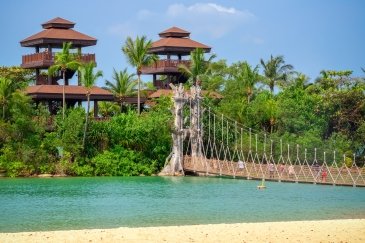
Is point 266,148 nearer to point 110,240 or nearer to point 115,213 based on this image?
point 115,213

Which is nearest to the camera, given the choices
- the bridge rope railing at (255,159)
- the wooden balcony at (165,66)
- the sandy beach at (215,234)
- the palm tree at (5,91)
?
the sandy beach at (215,234)

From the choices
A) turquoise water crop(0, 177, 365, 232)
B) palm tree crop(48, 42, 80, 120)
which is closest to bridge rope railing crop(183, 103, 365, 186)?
turquoise water crop(0, 177, 365, 232)

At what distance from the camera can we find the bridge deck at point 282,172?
4259 cm

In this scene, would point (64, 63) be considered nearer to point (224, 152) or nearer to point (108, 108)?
point (224, 152)

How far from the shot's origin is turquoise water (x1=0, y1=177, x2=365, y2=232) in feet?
88.3

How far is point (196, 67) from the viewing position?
59.3 meters

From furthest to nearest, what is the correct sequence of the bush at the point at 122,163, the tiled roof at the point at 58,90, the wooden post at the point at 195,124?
the tiled roof at the point at 58,90 < the wooden post at the point at 195,124 < the bush at the point at 122,163

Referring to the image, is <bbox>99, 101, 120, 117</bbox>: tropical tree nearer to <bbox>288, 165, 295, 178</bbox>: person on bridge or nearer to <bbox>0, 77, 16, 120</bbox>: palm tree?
<bbox>0, 77, 16, 120</bbox>: palm tree

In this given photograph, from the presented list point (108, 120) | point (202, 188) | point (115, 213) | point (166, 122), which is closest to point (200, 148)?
point (166, 122)

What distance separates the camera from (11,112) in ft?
166

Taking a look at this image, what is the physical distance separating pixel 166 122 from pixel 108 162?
15.4 feet

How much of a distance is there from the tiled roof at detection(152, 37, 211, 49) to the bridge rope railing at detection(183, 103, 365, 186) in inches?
376

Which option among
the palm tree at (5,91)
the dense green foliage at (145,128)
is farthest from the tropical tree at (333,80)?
the palm tree at (5,91)

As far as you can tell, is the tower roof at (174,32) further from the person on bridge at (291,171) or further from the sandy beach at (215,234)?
the sandy beach at (215,234)
